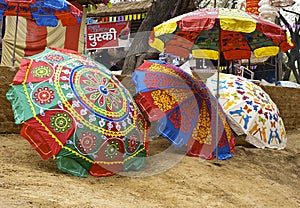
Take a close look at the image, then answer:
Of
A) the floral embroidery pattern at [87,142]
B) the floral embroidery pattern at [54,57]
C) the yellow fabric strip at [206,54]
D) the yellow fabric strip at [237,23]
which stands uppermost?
the yellow fabric strip at [237,23]

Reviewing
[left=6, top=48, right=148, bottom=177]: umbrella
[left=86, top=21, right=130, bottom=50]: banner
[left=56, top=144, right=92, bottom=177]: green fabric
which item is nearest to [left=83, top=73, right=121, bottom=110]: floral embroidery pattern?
[left=6, top=48, right=148, bottom=177]: umbrella

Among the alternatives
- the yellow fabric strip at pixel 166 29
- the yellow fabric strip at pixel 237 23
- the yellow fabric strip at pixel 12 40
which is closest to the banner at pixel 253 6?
the yellow fabric strip at pixel 12 40

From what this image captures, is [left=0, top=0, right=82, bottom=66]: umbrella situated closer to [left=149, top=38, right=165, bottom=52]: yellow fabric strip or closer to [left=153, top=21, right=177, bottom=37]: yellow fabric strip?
[left=149, top=38, right=165, bottom=52]: yellow fabric strip

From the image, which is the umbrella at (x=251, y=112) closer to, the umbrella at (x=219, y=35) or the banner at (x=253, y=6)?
the umbrella at (x=219, y=35)

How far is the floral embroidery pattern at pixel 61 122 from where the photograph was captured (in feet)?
12.0

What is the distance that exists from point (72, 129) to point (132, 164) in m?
0.88

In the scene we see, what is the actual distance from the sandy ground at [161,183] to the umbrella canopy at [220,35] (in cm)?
172

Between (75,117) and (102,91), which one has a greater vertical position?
(102,91)

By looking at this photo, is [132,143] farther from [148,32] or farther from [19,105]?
[148,32]

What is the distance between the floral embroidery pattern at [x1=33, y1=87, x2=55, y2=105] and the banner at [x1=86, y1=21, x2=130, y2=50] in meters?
8.46

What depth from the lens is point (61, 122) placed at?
12.2 ft

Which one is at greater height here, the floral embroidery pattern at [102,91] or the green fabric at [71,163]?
the floral embroidery pattern at [102,91]

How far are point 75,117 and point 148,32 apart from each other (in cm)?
376

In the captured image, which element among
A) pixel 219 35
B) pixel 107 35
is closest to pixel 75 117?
pixel 219 35
